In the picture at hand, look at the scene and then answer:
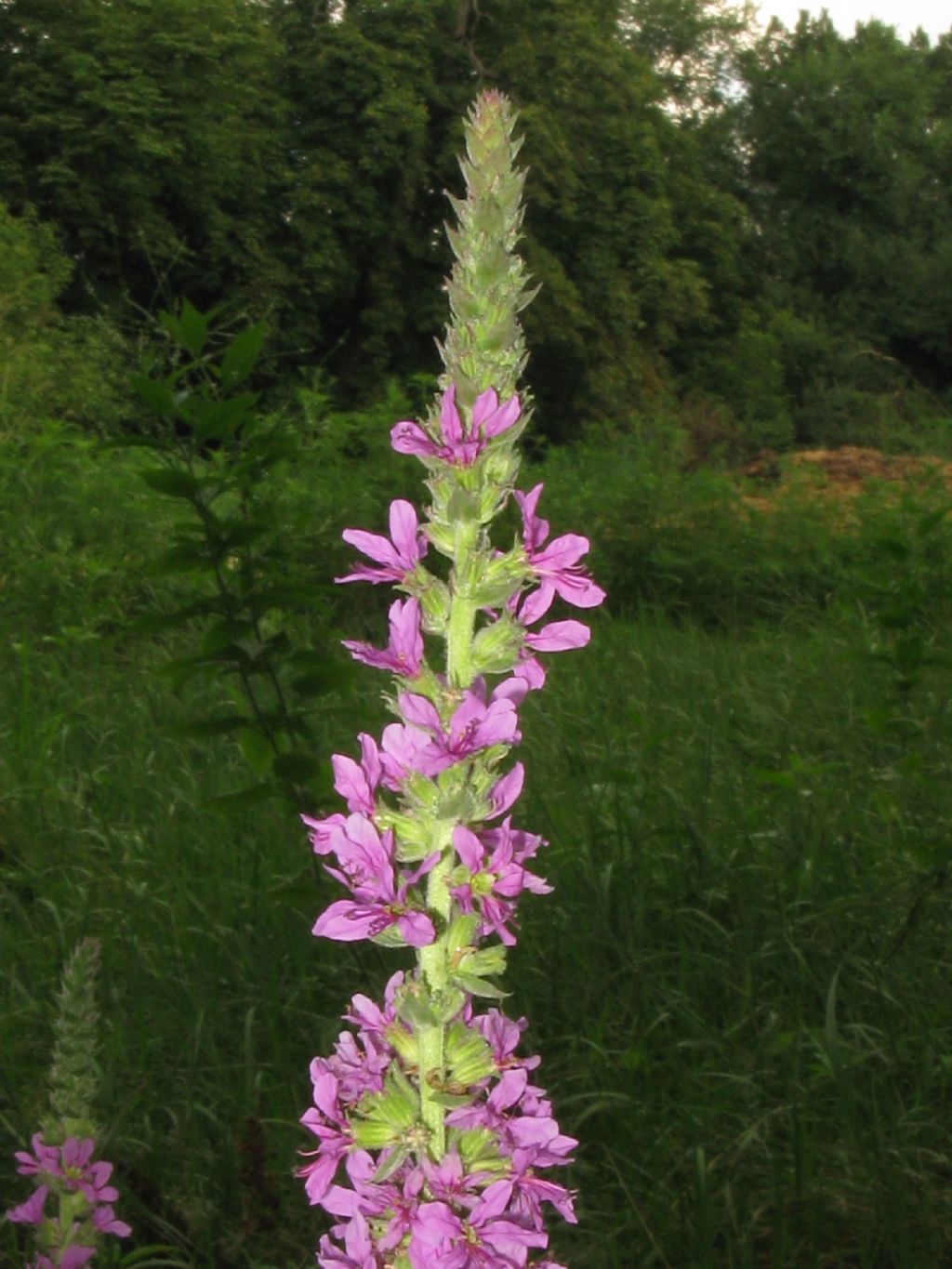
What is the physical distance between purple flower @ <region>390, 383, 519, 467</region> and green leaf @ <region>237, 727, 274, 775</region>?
2015 millimetres

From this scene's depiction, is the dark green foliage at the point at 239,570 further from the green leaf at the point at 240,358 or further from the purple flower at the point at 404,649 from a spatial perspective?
the purple flower at the point at 404,649

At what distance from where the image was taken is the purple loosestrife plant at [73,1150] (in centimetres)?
139

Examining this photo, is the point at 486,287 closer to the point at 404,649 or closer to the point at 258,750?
the point at 404,649

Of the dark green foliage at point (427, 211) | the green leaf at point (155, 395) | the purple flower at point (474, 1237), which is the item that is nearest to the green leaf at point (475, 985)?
the purple flower at point (474, 1237)

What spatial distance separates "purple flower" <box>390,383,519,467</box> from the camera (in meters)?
0.85

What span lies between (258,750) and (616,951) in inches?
34.6

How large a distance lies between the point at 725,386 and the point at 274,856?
2995 centimetres

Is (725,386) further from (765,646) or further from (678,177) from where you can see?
(765,646)

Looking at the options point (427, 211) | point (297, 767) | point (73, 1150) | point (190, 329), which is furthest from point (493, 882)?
point (427, 211)

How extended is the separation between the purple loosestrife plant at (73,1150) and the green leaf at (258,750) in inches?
49.5

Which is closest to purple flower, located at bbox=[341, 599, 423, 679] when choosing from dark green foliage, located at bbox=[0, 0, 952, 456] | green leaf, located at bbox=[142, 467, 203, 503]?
green leaf, located at bbox=[142, 467, 203, 503]

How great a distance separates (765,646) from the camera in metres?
6.86

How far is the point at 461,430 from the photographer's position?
0.87 m

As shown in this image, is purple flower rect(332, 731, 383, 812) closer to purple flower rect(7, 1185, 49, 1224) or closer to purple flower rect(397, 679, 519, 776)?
purple flower rect(397, 679, 519, 776)
